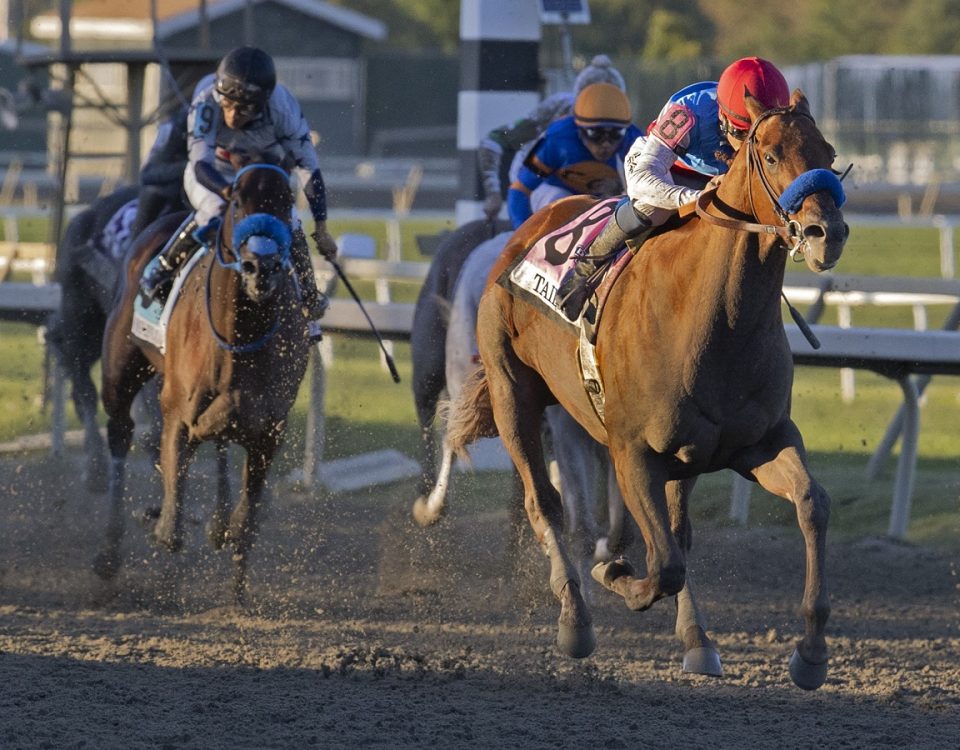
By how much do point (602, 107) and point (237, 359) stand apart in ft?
5.35

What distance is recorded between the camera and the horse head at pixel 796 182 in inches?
139

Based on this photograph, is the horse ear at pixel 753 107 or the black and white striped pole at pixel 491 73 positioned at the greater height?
the black and white striped pole at pixel 491 73

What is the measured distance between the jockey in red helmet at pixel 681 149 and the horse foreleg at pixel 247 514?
165 centimetres

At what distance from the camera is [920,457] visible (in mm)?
8906

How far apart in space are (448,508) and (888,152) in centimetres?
1978

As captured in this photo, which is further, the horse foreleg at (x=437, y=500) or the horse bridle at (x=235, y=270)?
the horse foreleg at (x=437, y=500)

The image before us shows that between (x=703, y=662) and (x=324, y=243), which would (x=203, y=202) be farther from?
(x=703, y=662)

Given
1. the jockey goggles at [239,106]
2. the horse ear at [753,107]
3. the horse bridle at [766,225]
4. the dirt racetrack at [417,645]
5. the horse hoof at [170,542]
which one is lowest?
the dirt racetrack at [417,645]

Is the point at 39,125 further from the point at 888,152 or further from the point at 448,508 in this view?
the point at 448,508

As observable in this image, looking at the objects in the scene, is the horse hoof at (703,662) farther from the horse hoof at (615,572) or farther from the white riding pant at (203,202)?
the white riding pant at (203,202)

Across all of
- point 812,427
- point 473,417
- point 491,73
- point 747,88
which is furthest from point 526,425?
point 812,427

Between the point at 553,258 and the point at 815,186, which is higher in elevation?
the point at 815,186

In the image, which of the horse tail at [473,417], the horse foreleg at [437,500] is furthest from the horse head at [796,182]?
the horse foreleg at [437,500]

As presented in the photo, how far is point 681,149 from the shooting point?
14.9ft
